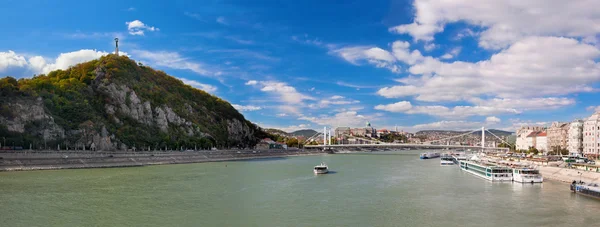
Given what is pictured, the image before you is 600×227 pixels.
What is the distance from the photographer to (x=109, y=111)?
218ft

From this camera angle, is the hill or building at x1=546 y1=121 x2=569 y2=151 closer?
the hill

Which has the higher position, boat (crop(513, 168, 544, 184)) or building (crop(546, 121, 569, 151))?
building (crop(546, 121, 569, 151))

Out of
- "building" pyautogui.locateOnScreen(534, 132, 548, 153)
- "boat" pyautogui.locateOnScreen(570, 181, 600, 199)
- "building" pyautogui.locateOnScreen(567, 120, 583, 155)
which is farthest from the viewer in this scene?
"building" pyautogui.locateOnScreen(534, 132, 548, 153)

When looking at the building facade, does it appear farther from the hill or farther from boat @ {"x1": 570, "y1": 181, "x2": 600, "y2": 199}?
the hill

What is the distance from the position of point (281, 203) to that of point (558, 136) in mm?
71189

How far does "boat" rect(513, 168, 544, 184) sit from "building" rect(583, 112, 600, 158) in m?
26.4

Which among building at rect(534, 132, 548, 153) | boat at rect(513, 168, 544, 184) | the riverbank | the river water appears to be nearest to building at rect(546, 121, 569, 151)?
building at rect(534, 132, 548, 153)

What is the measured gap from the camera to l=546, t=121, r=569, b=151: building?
246ft

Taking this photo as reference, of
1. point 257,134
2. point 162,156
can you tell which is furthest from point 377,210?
point 257,134

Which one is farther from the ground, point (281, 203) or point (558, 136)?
point (558, 136)

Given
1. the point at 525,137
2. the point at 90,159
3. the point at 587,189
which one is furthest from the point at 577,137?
the point at 90,159

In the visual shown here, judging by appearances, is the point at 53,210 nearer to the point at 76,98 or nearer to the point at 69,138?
the point at 69,138

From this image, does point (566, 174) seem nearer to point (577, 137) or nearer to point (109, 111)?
point (577, 137)

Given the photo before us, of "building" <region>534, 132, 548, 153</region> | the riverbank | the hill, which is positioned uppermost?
the hill
